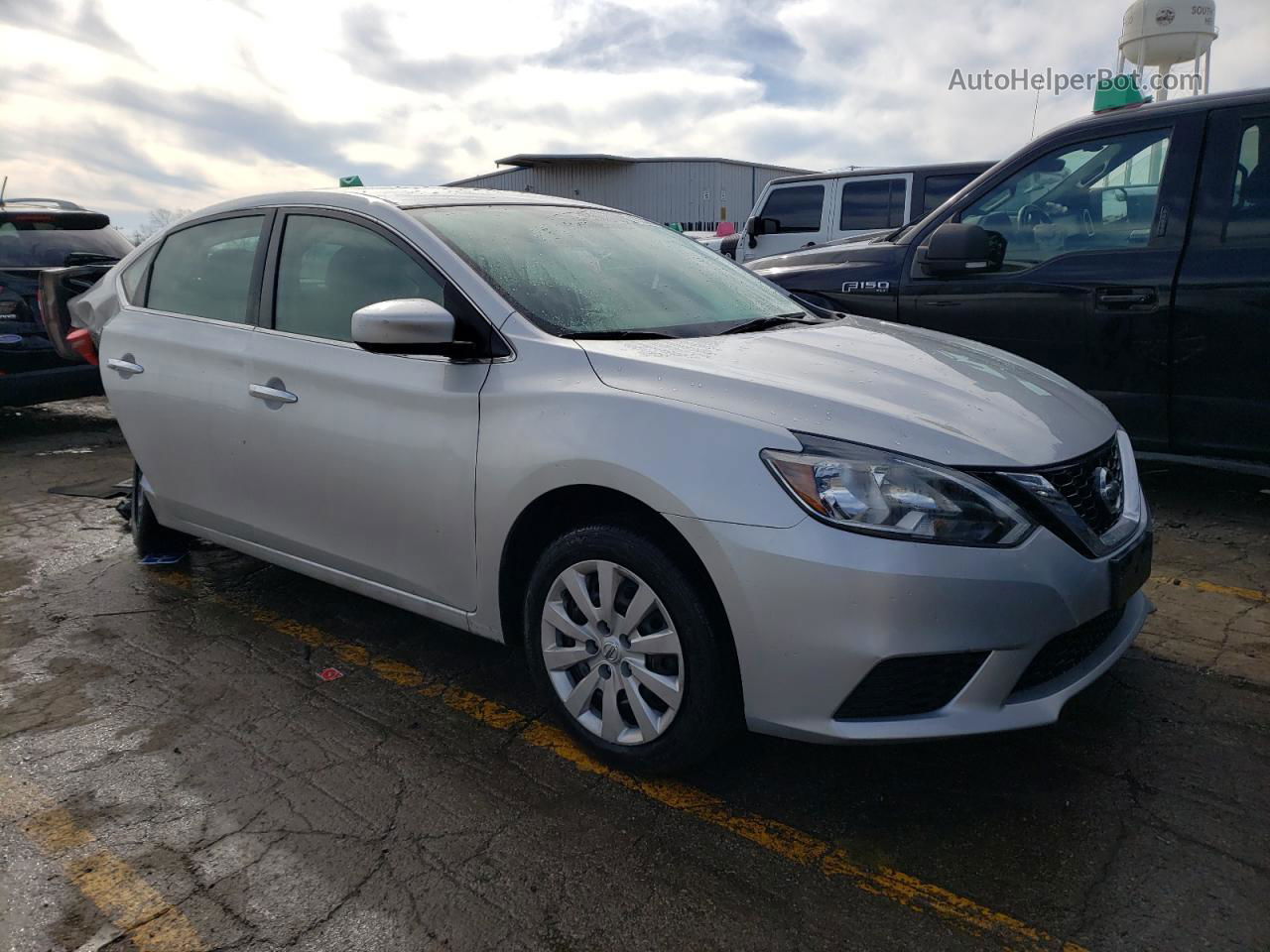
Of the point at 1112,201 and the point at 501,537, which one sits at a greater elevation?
the point at 1112,201

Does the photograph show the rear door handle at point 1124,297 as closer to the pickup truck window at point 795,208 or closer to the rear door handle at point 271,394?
the rear door handle at point 271,394

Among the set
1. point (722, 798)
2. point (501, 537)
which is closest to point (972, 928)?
point (722, 798)

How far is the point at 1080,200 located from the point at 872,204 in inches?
248

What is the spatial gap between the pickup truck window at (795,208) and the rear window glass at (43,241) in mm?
6877

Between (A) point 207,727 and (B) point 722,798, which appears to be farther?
(A) point 207,727

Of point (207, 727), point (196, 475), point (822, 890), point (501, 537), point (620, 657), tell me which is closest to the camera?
point (822, 890)

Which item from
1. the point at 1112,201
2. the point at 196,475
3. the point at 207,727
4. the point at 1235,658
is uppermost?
the point at 1112,201

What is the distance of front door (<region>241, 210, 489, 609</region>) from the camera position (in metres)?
2.86

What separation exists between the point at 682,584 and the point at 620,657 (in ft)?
1.05

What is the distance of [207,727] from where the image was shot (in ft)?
9.76

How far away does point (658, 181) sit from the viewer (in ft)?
108

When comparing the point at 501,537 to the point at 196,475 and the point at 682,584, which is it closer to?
the point at 682,584

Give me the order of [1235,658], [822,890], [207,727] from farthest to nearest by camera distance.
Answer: [1235,658] → [207,727] → [822,890]

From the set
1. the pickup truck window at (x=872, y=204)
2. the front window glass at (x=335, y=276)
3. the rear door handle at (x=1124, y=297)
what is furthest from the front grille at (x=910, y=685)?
the pickup truck window at (x=872, y=204)
